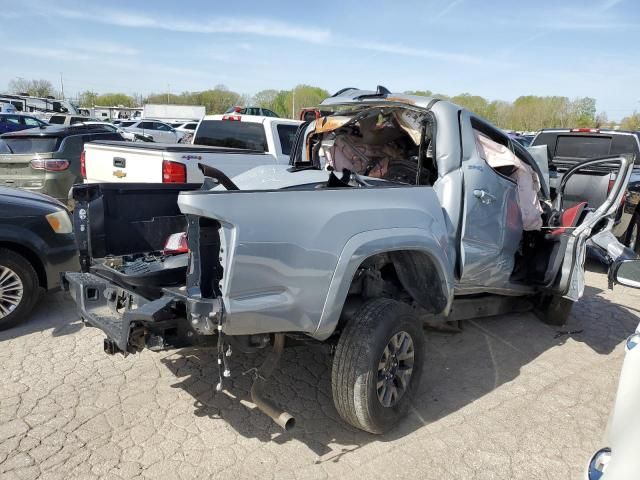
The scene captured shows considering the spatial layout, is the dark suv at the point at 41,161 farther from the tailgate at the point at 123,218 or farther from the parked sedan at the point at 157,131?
the parked sedan at the point at 157,131

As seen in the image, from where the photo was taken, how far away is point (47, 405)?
3.49 m

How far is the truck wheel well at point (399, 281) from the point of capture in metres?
3.49

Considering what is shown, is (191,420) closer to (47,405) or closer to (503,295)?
(47,405)

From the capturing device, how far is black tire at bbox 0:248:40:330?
4570 millimetres

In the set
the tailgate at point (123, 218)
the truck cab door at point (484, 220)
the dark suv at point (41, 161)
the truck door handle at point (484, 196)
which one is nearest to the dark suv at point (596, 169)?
the truck cab door at point (484, 220)

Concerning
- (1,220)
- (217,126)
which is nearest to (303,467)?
(1,220)

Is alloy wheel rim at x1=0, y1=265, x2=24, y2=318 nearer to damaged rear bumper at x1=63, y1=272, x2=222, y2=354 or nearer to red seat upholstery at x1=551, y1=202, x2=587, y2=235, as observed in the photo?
damaged rear bumper at x1=63, y1=272, x2=222, y2=354

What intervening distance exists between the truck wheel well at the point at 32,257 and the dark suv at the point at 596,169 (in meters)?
6.10

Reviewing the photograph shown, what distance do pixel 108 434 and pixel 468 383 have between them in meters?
2.70

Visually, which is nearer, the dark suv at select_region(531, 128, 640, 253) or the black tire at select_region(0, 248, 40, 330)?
the black tire at select_region(0, 248, 40, 330)

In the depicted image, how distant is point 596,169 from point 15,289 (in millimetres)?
7704

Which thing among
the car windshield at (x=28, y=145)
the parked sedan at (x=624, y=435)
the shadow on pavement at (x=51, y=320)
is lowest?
the shadow on pavement at (x=51, y=320)

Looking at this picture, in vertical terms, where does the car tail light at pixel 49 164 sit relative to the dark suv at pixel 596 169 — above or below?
below

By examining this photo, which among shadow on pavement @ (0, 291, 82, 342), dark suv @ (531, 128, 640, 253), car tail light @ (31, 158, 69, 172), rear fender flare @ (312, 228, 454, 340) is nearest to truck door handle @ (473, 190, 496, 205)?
rear fender flare @ (312, 228, 454, 340)
